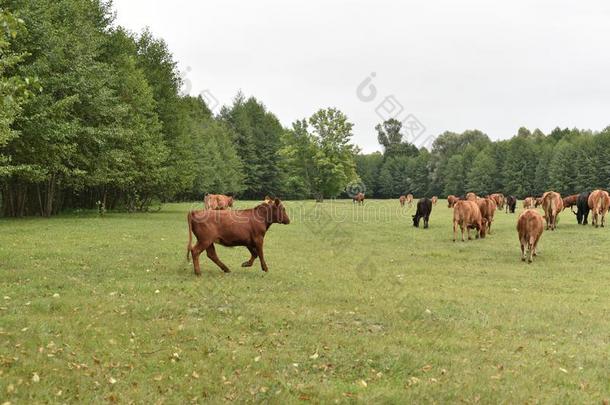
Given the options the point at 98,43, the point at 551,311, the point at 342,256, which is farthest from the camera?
the point at 98,43

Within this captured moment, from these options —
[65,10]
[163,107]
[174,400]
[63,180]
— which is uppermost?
[65,10]

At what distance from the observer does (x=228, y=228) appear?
44.7ft

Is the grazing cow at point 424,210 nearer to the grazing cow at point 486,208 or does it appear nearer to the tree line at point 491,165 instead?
the grazing cow at point 486,208

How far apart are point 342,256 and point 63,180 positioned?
862 inches

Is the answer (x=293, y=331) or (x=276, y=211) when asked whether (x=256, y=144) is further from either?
(x=293, y=331)

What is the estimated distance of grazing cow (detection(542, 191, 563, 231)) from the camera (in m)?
27.6

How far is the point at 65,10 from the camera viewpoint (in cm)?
3353

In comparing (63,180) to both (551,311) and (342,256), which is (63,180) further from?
(551,311)

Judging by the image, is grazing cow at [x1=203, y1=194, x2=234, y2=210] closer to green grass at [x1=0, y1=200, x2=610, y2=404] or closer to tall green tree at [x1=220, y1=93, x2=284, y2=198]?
green grass at [x1=0, y1=200, x2=610, y2=404]

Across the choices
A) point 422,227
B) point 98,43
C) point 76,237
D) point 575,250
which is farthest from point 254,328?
point 98,43

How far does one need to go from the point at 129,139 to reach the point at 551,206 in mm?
26541

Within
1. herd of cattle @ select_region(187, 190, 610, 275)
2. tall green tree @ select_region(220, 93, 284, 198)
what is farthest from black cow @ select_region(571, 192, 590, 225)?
tall green tree @ select_region(220, 93, 284, 198)

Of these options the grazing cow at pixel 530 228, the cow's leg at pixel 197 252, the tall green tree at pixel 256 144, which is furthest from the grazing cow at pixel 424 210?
the tall green tree at pixel 256 144

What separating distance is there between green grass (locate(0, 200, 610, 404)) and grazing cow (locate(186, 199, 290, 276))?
664 mm
